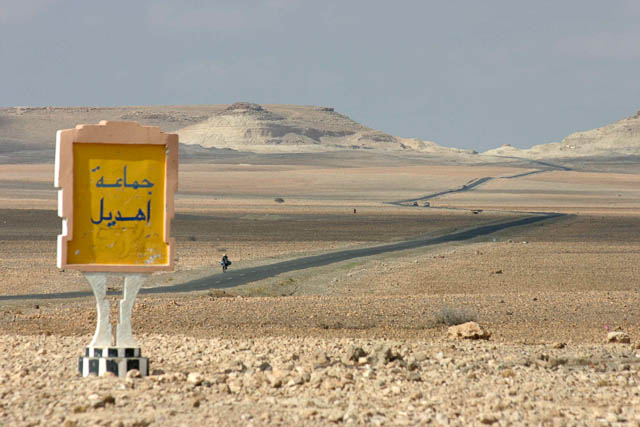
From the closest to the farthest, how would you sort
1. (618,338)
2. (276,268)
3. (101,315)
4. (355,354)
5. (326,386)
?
(326,386), (101,315), (355,354), (618,338), (276,268)

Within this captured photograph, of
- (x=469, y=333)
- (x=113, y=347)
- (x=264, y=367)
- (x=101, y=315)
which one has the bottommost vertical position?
(x=469, y=333)

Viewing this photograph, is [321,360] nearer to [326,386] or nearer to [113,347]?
[326,386]

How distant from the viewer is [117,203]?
11.5m

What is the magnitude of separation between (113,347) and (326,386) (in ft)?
8.00

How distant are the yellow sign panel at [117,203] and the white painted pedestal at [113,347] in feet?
0.95

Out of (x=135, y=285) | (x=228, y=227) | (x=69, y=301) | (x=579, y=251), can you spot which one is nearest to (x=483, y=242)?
(x=579, y=251)

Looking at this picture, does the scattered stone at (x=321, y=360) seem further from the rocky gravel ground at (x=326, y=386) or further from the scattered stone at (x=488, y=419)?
the scattered stone at (x=488, y=419)

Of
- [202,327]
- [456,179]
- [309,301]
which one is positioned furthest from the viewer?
[456,179]

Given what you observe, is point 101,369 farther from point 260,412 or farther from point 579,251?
point 579,251

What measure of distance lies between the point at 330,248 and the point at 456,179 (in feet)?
342

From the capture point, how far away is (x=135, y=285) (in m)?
11.7

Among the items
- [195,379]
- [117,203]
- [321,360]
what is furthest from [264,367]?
[117,203]

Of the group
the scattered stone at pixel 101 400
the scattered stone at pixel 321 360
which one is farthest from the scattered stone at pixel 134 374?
the scattered stone at pixel 321 360

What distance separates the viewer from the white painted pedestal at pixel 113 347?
11.1 m
